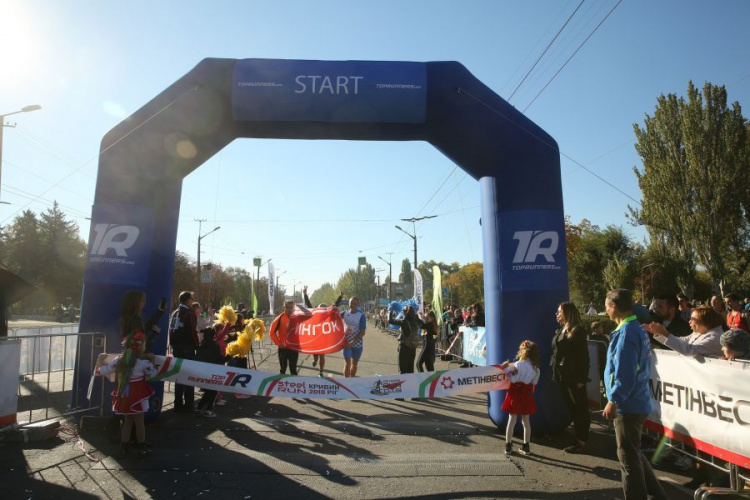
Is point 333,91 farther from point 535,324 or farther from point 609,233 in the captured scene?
point 609,233

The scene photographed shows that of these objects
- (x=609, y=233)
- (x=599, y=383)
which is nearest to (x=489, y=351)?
(x=599, y=383)

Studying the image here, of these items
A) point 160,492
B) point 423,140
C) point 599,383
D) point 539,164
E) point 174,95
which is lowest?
point 160,492

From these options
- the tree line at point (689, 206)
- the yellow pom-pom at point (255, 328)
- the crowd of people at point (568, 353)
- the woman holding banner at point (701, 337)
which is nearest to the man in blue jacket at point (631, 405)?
the crowd of people at point (568, 353)

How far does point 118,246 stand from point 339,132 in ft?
12.3

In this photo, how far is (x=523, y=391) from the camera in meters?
6.46

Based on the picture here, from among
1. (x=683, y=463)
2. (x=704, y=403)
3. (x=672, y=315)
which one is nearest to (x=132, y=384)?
(x=704, y=403)

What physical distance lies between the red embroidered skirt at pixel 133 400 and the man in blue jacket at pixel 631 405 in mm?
5128

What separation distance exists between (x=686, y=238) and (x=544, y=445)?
33166 mm

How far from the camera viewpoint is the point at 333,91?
7688 millimetres

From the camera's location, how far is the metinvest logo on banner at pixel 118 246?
291 inches

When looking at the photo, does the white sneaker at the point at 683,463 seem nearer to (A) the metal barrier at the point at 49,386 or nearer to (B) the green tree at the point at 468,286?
(A) the metal barrier at the point at 49,386

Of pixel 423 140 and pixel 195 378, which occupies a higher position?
pixel 423 140

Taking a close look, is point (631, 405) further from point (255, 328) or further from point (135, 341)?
point (255, 328)

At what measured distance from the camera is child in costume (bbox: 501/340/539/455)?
6281mm
